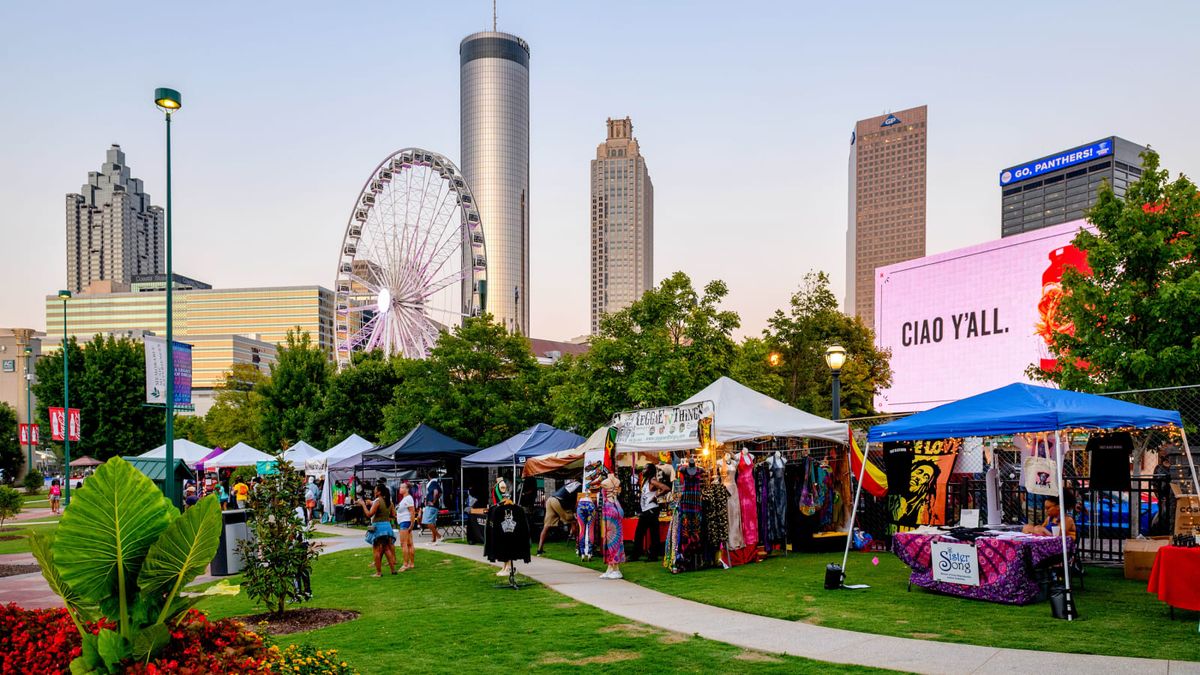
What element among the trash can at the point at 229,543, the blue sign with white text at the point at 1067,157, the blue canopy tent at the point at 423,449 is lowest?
the trash can at the point at 229,543

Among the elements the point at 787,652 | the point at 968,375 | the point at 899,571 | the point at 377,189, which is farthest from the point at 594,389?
the point at 968,375

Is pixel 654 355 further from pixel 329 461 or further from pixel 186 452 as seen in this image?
pixel 186 452

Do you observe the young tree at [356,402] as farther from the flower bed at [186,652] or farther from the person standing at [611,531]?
the flower bed at [186,652]

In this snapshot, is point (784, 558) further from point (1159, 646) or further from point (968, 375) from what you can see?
point (968, 375)

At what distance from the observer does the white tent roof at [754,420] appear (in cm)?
1485

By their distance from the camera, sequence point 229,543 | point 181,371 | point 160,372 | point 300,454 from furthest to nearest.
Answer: point 300,454
point 181,371
point 160,372
point 229,543

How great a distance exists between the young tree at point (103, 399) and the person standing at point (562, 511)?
38606mm

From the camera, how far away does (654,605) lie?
1102 centimetres

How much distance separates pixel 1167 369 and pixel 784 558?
10553 mm

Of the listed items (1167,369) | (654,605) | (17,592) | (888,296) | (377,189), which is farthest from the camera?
(888,296)

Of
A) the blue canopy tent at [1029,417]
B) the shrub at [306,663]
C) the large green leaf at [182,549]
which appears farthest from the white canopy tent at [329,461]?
the large green leaf at [182,549]

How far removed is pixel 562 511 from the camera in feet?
64.0

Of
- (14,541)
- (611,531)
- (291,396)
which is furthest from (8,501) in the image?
(611,531)

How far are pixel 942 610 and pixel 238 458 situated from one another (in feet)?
91.6
